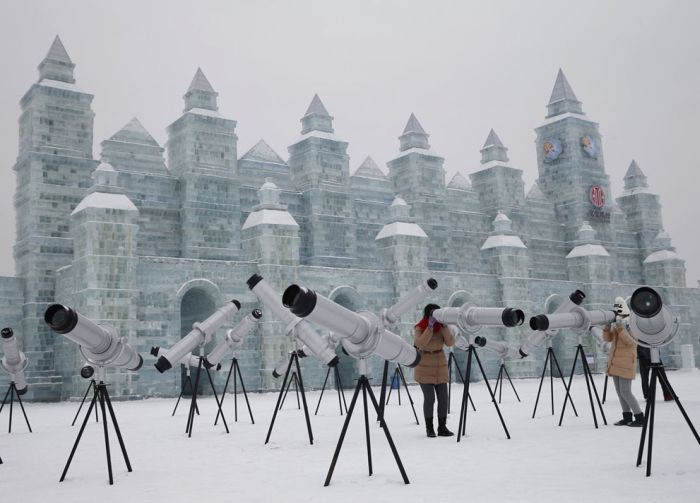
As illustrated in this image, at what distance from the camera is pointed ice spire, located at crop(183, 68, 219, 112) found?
27.5 metres

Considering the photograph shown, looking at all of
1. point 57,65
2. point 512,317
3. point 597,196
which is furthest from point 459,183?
point 512,317

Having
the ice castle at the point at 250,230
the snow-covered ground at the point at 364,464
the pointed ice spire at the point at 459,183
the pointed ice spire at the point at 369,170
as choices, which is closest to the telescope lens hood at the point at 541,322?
the snow-covered ground at the point at 364,464

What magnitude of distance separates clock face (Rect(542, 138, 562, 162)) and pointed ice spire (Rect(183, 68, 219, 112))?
22.2 metres

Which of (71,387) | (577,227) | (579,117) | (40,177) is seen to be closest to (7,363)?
(71,387)

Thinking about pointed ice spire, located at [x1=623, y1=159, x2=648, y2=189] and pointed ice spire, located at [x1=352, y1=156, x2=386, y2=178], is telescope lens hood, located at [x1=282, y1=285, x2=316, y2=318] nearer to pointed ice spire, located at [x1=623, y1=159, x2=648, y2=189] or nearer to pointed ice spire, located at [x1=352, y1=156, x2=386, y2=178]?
pointed ice spire, located at [x1=352, y1=156, x2=386, y2=178]

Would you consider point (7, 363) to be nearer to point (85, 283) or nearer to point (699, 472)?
point (85, 283)

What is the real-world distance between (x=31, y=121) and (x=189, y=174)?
6.23 metres

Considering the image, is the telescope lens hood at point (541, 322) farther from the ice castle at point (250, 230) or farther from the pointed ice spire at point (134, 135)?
the pointed ice spire at point (134, 135)

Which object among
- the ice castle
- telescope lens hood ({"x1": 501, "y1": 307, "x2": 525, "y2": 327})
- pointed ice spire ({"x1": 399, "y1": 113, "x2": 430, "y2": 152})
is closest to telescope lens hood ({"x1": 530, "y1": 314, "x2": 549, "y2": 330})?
telescope lens hood ({"x1": 501, "y1": 307, "x2": 525, "y2": 327})

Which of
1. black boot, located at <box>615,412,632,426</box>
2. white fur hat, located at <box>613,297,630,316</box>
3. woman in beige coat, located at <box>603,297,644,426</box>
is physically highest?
white fur hat, located at <box>613,297,630,316</box>

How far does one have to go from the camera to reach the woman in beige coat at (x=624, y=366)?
9.30 meters

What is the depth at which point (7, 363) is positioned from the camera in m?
12.0

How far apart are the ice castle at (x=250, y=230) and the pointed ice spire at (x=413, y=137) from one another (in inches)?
5.1

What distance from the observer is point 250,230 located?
24.8m
